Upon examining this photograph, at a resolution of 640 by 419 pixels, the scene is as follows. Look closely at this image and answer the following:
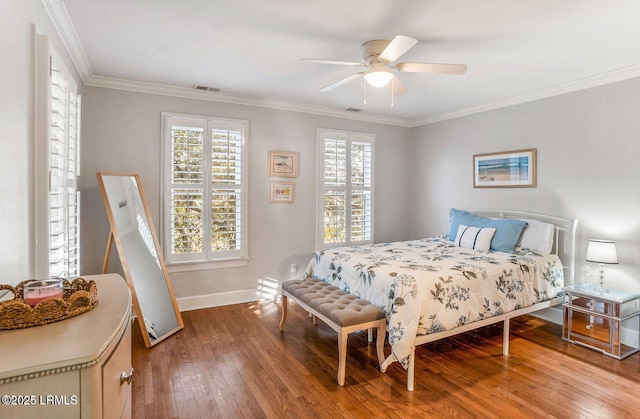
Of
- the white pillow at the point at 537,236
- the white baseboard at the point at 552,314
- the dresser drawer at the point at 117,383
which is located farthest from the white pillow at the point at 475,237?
the dresser drawer at the point at 117,383

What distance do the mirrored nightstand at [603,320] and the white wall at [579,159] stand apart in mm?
330

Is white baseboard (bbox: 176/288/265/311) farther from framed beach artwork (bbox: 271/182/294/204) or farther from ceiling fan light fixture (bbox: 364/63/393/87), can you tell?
ceiling fan light fixture (bbox: 364/63/393/87)

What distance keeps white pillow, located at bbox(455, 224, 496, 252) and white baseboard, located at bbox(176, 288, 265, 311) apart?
2617 mm

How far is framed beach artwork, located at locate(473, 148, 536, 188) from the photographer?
404 cm

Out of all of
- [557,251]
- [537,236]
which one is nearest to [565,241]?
[557,251]

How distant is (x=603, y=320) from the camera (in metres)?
3.26

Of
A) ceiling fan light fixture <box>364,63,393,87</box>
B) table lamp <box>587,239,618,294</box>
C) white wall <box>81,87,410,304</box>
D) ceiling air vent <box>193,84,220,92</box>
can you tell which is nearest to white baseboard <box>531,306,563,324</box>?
table lamp <box>587,239,618,294</box>

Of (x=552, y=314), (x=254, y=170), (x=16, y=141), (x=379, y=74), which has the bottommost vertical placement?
(x=552, y=314)

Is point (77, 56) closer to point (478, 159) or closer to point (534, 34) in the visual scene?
point (534, 34)

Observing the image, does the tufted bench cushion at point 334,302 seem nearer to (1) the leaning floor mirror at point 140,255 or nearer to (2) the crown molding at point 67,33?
(1) the leaning floor mirror at point 140,255

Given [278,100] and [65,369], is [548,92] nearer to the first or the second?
[278,100]

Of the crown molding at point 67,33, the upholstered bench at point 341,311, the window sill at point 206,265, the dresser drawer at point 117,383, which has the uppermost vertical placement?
the crown molding at point 67,33

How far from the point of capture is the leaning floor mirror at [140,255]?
3.26 m

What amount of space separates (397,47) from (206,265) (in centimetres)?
320
